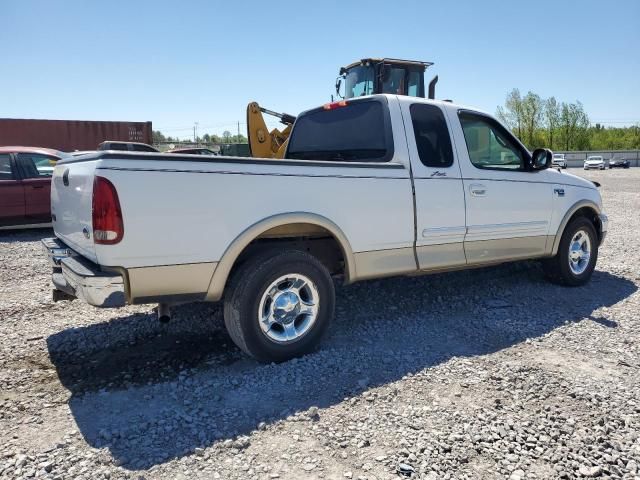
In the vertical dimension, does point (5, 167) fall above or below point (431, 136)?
below

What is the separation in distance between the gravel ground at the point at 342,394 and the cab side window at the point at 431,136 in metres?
1.55

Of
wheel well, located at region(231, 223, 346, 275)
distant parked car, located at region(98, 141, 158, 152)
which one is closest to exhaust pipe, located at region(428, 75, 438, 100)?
distant parked car, located at region(98, 141, 158, 152)

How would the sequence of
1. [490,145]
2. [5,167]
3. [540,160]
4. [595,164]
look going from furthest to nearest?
[595,164], [5,167], [540,160], [490,145]

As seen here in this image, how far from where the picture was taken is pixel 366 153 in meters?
4.48

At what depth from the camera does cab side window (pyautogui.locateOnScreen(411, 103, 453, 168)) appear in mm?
4410

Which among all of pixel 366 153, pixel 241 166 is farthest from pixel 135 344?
pixel 366 153

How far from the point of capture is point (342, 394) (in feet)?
10.6

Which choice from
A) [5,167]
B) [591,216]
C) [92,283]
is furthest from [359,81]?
[92,283]

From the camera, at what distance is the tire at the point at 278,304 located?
3.48 meters

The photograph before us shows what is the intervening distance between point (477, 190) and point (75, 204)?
3484mm

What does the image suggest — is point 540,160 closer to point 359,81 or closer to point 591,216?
point 591,216

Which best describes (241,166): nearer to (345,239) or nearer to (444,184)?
(345,239)

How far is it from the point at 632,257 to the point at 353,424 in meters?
6.54

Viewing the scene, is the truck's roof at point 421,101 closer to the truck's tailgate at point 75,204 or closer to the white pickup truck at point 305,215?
the white pickup truck at point 305,215
